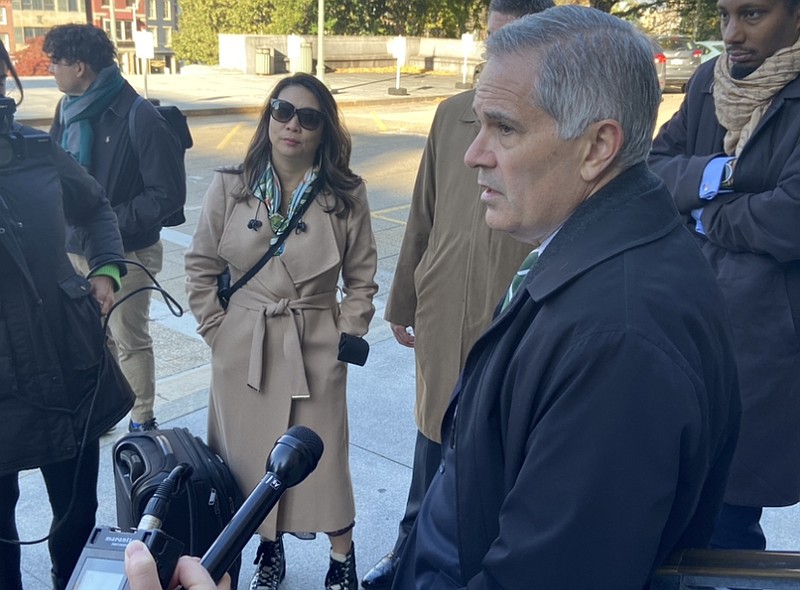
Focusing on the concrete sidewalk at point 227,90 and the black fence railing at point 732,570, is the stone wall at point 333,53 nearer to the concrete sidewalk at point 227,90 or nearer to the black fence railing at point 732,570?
the concrete sidewalk at point 227,90

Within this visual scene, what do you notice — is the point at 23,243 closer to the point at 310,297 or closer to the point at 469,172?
the point at 310,297

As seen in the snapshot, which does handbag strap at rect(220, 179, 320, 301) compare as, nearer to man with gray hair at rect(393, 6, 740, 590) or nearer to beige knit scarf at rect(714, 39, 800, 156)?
beige knit scarf at rect(714, 39, 800, 156)

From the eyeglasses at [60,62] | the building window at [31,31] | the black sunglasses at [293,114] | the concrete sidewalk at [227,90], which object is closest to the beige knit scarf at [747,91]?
the black sunglasses at [293,114]

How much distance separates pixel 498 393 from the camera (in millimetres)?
1440

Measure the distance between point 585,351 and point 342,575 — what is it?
2162 mm

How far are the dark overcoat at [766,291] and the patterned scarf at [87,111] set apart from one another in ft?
9.04

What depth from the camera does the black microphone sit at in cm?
119

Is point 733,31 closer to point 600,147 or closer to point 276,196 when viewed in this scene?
point 600,147

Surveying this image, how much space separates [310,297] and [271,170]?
0.51m

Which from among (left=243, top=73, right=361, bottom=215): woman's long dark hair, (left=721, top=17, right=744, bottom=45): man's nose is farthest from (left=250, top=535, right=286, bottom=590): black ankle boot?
(left=721, top=17, right=744, bottom=45): man's nose

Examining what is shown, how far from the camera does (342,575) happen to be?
10.3 feet

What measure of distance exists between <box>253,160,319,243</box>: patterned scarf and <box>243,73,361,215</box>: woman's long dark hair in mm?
38

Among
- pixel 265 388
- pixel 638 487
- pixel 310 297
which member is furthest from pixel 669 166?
pixel 638 487

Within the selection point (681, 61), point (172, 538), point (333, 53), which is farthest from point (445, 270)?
point (333, 53)
